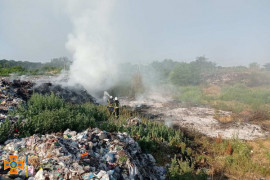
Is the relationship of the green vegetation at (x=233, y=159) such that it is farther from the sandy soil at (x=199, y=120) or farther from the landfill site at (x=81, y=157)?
the landfill site at (x=81, y=157)

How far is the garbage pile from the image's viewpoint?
11.1ft

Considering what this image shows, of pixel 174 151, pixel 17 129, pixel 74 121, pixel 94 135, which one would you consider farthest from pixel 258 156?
pixel 17 129

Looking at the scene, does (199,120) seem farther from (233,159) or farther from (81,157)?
(81,157)

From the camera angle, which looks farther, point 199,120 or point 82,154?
point 199,120

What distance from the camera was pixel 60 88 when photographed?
12.2m

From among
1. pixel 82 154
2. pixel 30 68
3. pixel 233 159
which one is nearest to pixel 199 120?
pixel 233 159

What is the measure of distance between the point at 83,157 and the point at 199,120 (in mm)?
7456

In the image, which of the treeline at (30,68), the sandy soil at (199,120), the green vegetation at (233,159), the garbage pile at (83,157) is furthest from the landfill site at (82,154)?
the treeline at (30,68)

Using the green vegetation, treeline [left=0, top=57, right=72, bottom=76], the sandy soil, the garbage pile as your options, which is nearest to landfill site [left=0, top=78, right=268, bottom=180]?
the garbage pile

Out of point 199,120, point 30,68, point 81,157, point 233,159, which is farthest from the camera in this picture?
point 30,68

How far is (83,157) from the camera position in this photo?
395 centimetres

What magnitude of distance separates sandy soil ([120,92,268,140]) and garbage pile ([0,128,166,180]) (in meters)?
4.41

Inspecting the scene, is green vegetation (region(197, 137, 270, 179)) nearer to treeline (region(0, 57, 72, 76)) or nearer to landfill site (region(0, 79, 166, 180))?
landfill site (region(0, 79, 166, 180))

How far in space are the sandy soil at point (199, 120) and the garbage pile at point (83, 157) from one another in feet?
14.5
